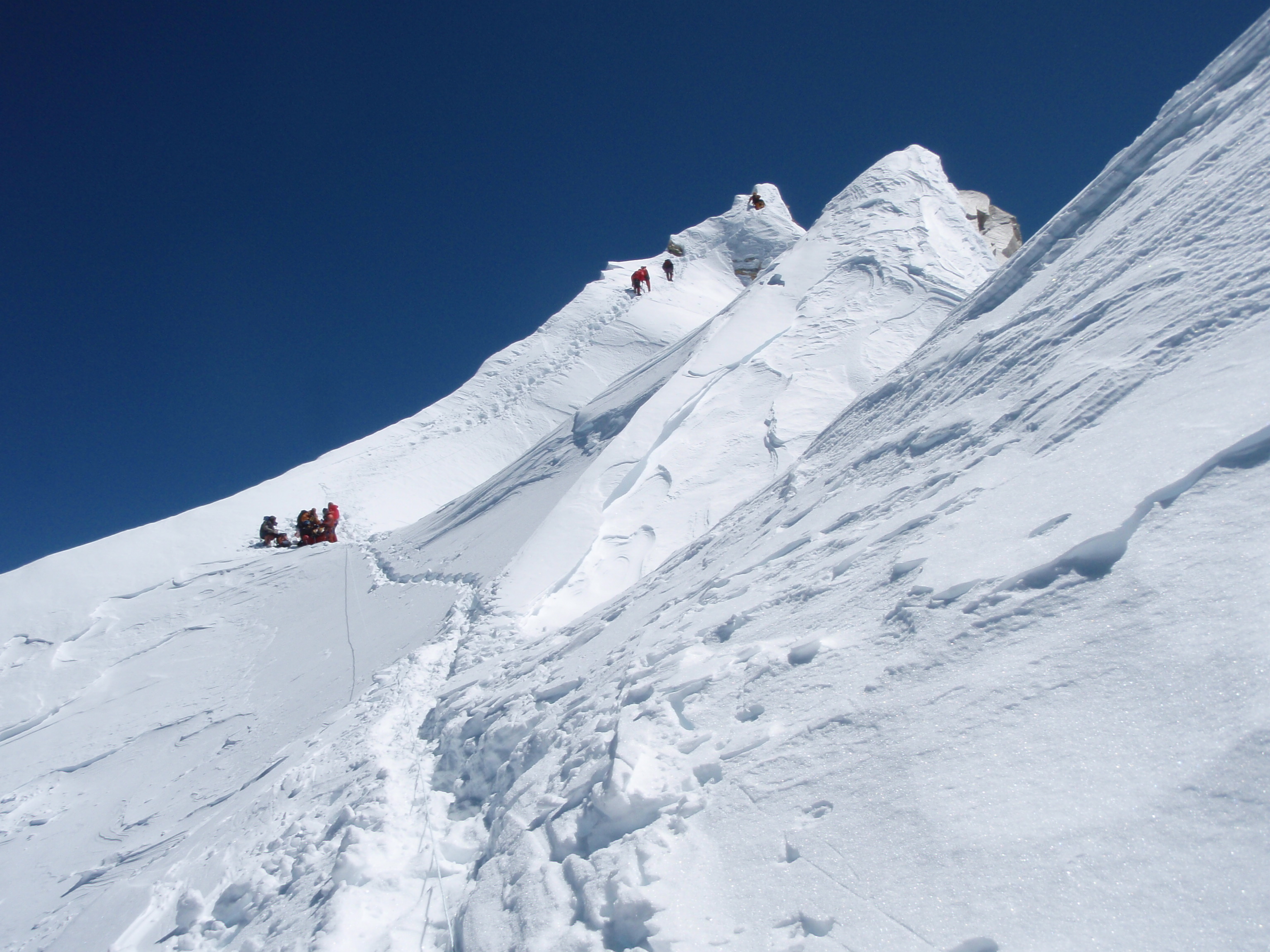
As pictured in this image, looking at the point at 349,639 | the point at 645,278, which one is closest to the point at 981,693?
the point at 349,639

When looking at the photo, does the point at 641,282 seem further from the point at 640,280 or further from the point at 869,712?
the point at 869,712

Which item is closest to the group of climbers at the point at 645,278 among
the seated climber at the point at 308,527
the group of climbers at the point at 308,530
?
the group of climbers at the point at 308,530

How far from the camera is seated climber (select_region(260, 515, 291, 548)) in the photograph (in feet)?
49.4

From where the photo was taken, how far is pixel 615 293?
30266 mm

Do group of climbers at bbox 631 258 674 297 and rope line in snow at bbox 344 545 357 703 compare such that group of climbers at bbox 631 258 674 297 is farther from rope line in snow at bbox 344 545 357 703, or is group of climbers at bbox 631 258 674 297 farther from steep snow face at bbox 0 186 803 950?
rope line in snow at bbox 344 545 357 703

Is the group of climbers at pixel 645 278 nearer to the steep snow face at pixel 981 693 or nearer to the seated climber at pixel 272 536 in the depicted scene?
the seated climber at pixel 272 536

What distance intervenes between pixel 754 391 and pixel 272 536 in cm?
1087

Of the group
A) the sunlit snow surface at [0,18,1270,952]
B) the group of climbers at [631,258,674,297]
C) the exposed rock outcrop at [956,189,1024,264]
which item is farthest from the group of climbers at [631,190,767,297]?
the sunlit snow surface at [0,18,1270,952]

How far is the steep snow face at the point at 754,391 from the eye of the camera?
791 cm

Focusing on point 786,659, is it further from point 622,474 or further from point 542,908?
point 622,474

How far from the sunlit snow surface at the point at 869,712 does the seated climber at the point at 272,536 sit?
6975mm

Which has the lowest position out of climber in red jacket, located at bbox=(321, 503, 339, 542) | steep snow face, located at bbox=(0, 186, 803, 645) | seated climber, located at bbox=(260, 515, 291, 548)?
climber in red jacket, located at bbox=(321, 503, 339, 542)

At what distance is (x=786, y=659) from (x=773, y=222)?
36.3 metres

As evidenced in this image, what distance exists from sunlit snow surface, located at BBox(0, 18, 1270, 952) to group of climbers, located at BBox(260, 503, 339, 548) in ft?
21.8
